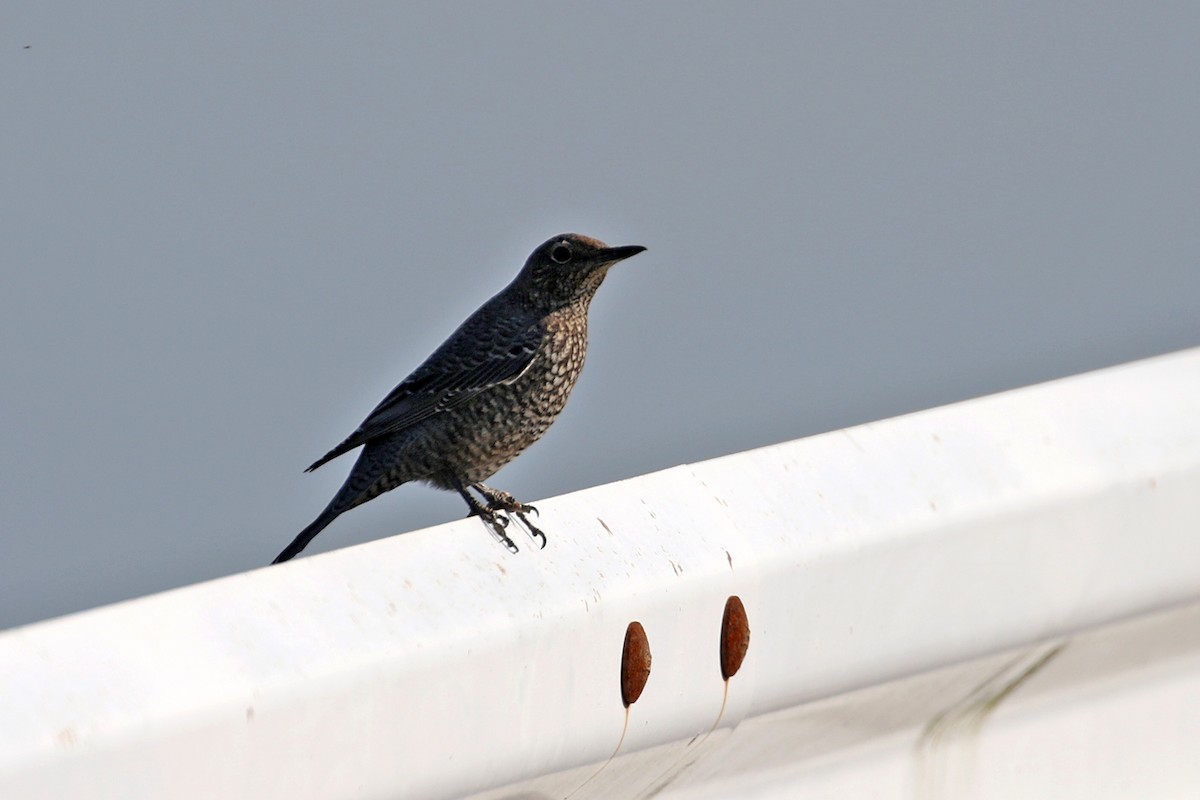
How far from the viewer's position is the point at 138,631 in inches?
67.6

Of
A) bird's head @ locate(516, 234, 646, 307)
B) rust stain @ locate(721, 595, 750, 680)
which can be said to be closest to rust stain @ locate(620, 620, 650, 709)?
rust stain @ locate(721, 595, 750, 680)

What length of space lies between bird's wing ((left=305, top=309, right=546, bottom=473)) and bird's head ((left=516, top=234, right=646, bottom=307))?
4.7 inches

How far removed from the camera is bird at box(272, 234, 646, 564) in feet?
11.9

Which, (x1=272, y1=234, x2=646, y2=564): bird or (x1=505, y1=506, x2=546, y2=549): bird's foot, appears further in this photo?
(x1=272, y1=234, x2=646, y2=564): bird

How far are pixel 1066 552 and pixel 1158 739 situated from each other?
32 centimetres

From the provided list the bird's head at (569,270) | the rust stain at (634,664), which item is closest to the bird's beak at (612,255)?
the bird's head at (569,270)

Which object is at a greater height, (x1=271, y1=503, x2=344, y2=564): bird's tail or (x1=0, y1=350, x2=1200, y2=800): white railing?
(x1=0, y1=350, x2=1200, y2=800): white railing

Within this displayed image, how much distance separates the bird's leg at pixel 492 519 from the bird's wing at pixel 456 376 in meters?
0.18

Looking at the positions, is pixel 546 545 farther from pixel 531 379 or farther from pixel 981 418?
pixel 531 379

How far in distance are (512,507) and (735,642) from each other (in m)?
0.69

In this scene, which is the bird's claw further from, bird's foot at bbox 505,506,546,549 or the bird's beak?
the bird's beak

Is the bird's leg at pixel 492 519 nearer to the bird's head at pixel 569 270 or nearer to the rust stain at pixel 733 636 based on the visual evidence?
the rust stain at pixel 733 636

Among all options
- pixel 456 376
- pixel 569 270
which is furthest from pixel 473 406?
pixel 569 270

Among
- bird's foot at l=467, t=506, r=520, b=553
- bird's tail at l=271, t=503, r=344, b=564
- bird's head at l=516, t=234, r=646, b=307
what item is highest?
bird's head at l=516, t=234, r=646, b=307
